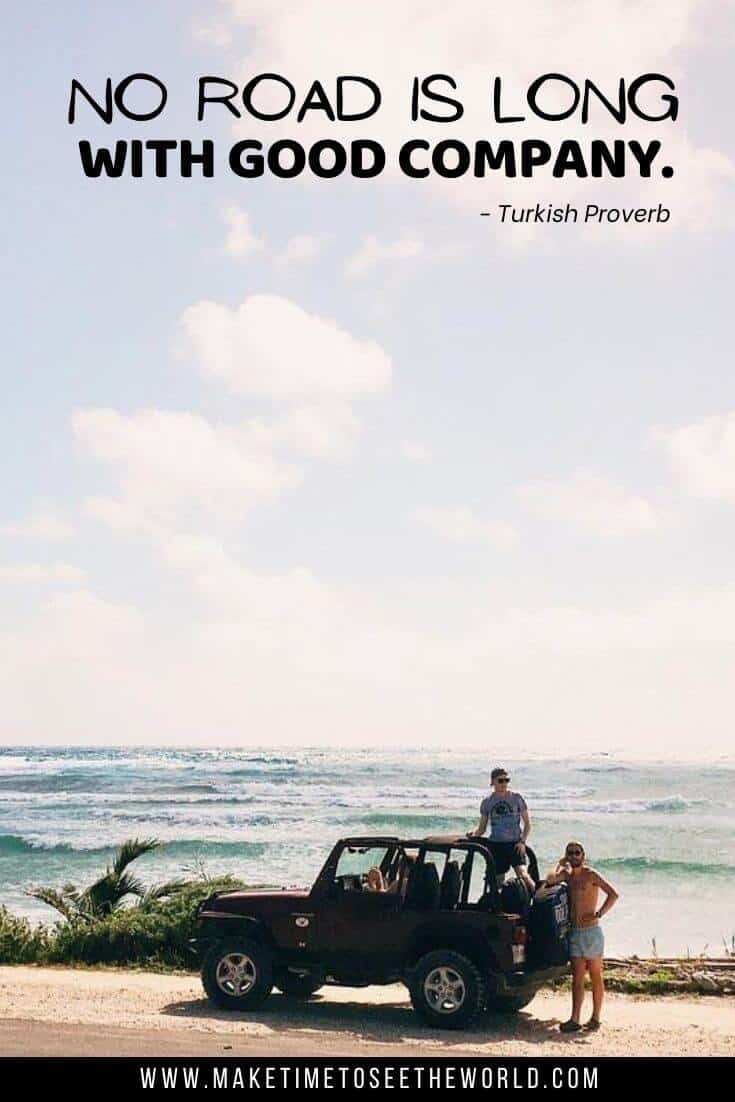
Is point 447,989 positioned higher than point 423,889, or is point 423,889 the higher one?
point 423,889

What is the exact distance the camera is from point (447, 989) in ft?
42.7

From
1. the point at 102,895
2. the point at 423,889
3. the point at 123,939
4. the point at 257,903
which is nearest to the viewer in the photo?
the point at 423,889

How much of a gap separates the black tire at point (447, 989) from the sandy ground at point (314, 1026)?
185mm

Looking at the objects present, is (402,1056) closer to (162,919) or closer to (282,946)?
(282,946)

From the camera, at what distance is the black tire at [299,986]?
14.5 m

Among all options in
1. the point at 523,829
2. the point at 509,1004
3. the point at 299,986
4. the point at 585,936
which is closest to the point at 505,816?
the point at 523,829

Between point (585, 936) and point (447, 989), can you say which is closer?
point (447, 989)

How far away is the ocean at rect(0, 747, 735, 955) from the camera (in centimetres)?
3866

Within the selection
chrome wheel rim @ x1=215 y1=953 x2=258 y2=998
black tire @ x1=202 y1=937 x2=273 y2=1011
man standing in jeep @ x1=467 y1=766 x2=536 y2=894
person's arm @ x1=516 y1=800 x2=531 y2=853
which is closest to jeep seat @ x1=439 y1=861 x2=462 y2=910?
man standing in jeep @ x1=467 y1=766 x2=536 y2=894

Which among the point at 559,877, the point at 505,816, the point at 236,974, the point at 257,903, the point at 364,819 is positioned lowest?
the point at 364,819

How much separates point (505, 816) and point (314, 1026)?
9.82ft

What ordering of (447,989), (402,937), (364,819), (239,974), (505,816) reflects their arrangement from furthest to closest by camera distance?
(364,819) → (239,974) → (505,816) → (402,937) → (447,989)

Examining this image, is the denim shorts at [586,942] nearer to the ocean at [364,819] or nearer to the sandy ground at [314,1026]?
the sandy ground at [314,1026]

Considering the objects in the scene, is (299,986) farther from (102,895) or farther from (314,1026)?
(102,895)
